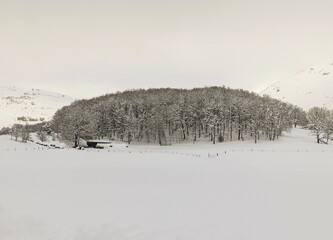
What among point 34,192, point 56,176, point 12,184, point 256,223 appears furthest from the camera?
point 56,176

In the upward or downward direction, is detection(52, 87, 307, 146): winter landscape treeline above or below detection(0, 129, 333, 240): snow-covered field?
above

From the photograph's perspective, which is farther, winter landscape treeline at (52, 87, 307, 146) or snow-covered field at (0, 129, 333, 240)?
winter landscape treeline at (52, 87, 307, 146)

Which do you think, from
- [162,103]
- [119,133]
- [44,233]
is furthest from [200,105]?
[44,233]

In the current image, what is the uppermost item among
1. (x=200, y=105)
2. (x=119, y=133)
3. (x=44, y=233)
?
(x=200, y=105)

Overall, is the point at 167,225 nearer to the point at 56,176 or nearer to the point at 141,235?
the point at 141,235

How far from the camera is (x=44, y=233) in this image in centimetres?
1588

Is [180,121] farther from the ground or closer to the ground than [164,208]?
farther from the ground

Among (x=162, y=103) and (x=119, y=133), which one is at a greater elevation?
(x=162, y=103)

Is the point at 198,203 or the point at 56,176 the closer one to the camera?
the point at 198,203

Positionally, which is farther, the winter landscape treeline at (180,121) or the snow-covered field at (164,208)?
the winter landscape treeline at (180,121)

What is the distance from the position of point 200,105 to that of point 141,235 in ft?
318

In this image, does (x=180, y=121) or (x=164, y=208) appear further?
(x=180, y=121)

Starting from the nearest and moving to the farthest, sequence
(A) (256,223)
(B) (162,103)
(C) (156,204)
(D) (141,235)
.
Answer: (D) (141,235) → (A) (256,223) → (C) (156,204) → (B) (162,103)

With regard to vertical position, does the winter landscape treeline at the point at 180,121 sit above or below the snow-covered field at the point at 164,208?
above
